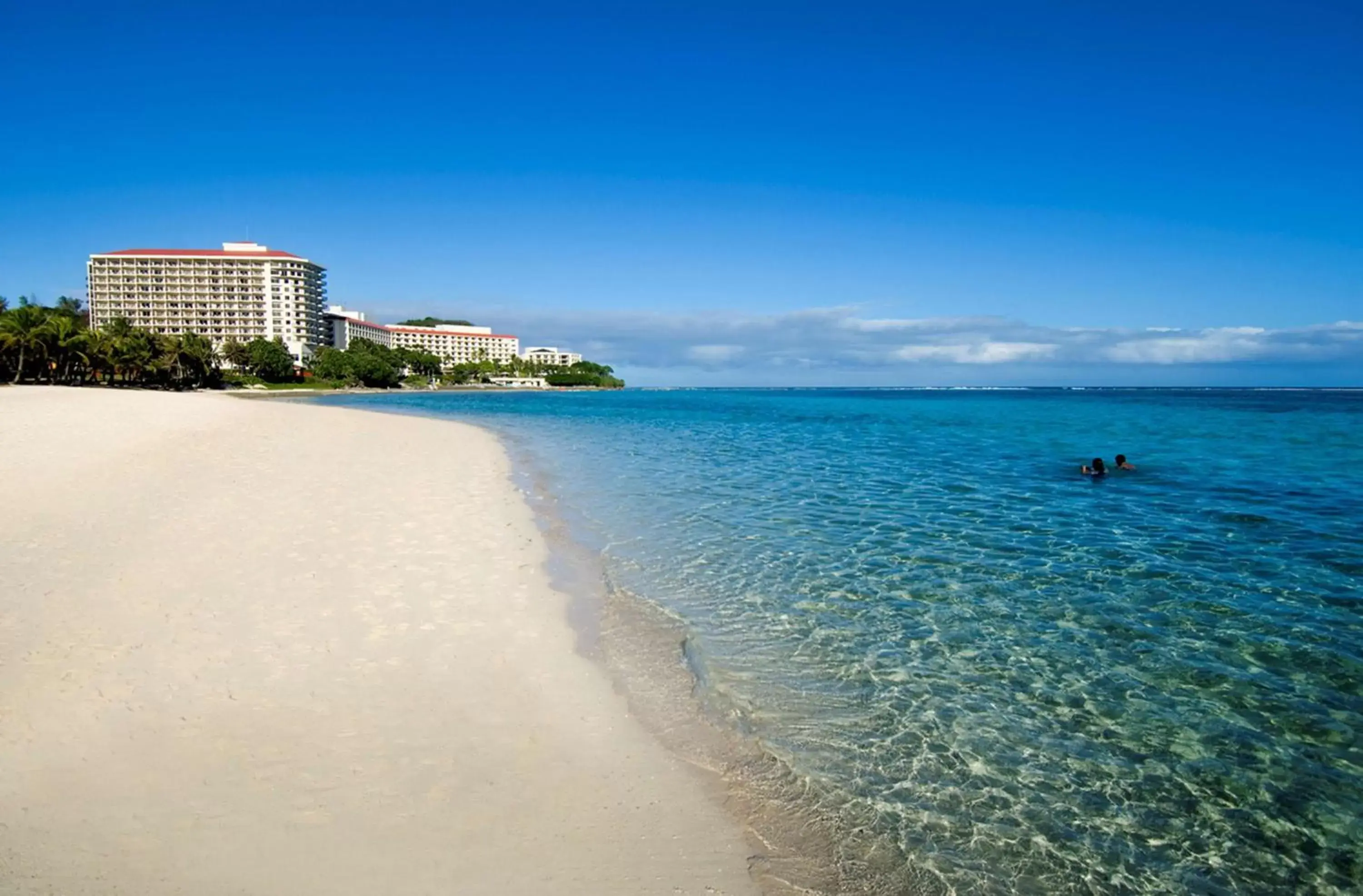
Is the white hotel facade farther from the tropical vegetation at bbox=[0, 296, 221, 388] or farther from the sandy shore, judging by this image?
the sandy shore

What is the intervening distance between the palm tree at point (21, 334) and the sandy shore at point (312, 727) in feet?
220

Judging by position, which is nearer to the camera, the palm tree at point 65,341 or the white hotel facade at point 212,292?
the palm tree at point 65,341

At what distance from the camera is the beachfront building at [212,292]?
487 ft

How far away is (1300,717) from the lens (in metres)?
5.85

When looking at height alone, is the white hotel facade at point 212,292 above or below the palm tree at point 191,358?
above

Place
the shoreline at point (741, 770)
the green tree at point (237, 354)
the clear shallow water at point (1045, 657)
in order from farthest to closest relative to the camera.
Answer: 1. the green tree at point (237, 354)
2. the clear shallow water at point (1045, 657)
3. the shoreline at point (741, 770)

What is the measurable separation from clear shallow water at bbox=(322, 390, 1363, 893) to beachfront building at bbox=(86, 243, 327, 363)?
526 ft

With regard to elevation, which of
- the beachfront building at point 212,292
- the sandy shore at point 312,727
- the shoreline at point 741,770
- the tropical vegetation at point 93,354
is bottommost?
the shoreline at point 741,770

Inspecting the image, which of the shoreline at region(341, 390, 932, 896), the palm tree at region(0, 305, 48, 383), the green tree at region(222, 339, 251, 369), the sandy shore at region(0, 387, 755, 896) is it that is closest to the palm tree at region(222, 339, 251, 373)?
the green tree at region(222, 339, 251, 369)

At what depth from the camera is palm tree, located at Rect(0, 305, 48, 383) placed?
5969 cm

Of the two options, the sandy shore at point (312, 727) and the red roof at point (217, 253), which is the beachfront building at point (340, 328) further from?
the sandy shore at point (312, 727)

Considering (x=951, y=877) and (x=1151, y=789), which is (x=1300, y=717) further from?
(x=951, y=877)

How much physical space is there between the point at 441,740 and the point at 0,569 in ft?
22.2

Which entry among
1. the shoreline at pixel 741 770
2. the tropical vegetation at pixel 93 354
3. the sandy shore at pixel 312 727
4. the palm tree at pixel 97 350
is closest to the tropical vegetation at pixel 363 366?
the tropical vegetation at pixel 93 354
